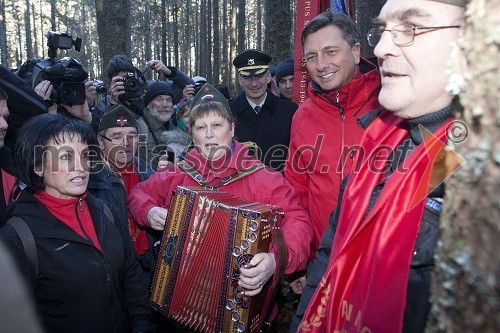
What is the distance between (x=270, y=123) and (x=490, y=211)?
14.2ft

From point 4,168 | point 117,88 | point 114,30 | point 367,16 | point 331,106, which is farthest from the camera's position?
point 114,30

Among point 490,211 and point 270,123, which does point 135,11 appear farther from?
point 490,211

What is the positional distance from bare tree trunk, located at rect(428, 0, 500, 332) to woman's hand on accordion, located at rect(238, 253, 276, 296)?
5.18ft

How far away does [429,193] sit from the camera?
1363 mm

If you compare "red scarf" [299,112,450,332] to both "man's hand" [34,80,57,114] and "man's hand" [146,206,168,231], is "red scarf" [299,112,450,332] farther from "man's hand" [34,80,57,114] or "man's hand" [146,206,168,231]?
"man's hand" [34,80,57,114]

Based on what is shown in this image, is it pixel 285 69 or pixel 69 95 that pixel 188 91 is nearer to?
pixel 285 69

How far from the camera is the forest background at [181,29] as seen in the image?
690cm

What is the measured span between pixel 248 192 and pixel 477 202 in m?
2.25

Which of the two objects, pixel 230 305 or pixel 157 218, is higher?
pixel 157 218

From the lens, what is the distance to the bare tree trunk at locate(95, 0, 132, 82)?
6809 millimetres

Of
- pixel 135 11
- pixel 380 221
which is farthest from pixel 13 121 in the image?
pixel 135 11

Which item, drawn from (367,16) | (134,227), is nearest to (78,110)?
(134,227)

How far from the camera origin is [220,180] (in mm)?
2994

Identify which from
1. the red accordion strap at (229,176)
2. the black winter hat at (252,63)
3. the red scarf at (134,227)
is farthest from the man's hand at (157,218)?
the black winter hat at (252,63)
